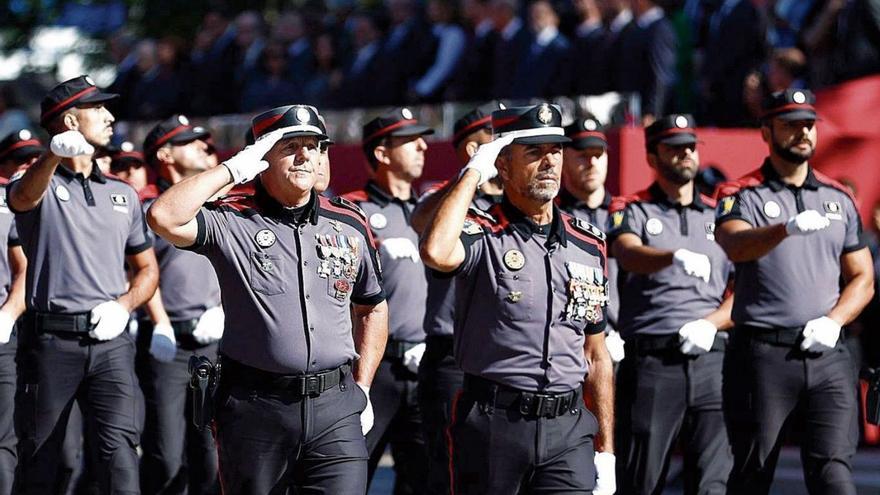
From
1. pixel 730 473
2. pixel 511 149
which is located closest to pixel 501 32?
pixel 730 473

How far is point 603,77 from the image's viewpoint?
1341 centimetres

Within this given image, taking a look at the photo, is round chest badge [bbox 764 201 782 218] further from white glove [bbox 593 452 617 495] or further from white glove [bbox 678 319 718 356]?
white glove [bbox 593 452 617 495]

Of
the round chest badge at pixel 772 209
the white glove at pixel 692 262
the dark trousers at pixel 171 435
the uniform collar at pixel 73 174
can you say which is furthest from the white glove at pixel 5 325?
the round chest badge at pixel 772 209

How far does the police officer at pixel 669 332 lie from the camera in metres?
8.60

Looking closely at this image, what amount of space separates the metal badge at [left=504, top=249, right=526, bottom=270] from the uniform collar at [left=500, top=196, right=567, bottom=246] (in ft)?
0.28

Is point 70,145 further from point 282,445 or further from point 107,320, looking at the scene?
point 282,445

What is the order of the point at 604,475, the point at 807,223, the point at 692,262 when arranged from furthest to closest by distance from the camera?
1. the point at 692,262
2. the point at 807,223
3. the point at 604,475

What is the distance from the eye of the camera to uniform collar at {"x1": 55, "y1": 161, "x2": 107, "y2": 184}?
8.41 metres

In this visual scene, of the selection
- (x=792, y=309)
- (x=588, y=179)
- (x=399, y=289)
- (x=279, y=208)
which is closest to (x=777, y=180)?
(x=792, y=309)

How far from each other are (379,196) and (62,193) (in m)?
1.84

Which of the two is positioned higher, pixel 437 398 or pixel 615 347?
pixel 615 347

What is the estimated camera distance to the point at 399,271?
355 inches

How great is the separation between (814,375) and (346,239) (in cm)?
281

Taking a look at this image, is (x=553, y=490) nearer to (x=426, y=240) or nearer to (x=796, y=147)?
(x=426, y=240)
